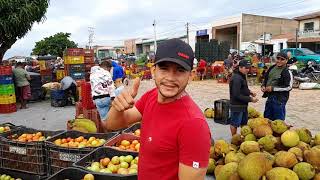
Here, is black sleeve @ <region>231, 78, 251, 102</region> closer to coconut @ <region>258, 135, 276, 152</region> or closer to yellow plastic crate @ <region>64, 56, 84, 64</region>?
coconut @ <region>258, 135, 276, 152</region>

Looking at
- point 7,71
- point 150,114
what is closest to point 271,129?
point 150,114

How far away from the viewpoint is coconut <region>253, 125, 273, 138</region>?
5148mm

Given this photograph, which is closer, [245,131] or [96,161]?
[96,161]

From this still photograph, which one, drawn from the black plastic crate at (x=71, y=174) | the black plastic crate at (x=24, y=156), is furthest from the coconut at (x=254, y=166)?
the black plastic crate at (x=24, y=156)

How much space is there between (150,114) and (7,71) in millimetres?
11393

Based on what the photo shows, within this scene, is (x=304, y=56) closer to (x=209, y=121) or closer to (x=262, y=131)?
(x=209, y=121)

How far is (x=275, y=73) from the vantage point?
725 centimetres

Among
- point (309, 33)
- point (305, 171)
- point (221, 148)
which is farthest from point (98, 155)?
point (309, 33)

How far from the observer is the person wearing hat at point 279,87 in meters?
7.05

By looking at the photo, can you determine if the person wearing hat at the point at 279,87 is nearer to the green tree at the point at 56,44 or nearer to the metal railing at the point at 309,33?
the metal railing at the point at 309,33

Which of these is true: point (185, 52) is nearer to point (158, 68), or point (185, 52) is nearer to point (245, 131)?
point (158, 68)

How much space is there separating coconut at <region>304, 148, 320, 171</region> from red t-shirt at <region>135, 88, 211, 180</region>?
2.95 m

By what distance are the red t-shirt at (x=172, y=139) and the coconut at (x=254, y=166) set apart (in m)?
2.27

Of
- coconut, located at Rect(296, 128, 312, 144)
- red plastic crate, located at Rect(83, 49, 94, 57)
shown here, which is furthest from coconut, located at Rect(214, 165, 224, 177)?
red plastic crate, located at Rect(83, 49, 94, 57)
